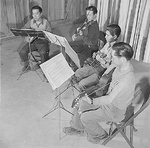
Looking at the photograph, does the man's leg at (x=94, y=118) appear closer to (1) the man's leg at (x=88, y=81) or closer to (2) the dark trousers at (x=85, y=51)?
(1) the man's leg at (x=88, y=81)

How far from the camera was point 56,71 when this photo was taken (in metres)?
2.45

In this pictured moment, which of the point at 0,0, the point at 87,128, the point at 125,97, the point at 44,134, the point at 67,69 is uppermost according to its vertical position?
the point at 0,0

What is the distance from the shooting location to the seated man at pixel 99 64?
3136mm

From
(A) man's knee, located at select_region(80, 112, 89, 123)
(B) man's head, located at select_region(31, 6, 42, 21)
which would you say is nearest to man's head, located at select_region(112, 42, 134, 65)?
(A) man's knee, located at select_region(80, 112, 89, 123)

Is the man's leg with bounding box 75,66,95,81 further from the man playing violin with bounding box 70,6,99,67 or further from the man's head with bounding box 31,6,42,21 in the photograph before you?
the man's head with bounding box 31,6,42,21

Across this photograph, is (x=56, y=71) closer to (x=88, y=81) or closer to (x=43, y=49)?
(x=88, y=81)

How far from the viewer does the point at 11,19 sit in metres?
5.27

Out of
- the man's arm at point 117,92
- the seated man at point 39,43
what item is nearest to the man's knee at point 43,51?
the seated man at point 39,43

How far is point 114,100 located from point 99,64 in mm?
1108

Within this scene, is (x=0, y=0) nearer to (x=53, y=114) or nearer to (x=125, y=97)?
(x=53, y=114)

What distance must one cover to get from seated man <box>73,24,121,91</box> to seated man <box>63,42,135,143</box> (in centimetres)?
53

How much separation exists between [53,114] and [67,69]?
938 millimetres

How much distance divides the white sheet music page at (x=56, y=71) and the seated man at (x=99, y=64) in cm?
65

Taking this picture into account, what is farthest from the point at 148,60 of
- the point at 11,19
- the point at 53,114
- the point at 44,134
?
the point at 11,19
